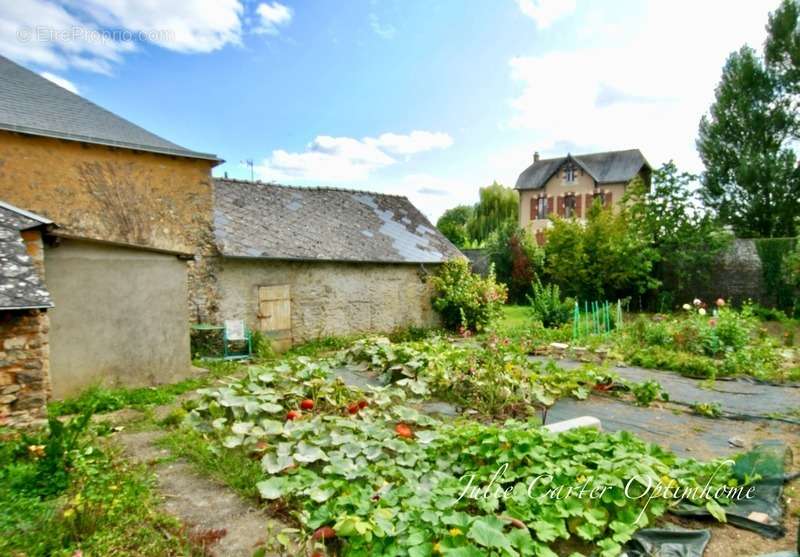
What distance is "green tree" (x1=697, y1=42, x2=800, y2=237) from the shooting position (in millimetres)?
20906

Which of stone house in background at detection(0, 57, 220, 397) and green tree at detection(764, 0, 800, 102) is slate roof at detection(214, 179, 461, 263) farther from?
green tree at detection(764, 0, 800, 102)

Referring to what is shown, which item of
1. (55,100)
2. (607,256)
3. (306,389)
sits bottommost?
(306,389)

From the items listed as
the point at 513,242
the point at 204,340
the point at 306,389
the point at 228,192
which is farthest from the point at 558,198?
the point at 306,389

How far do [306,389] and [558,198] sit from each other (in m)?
26.8

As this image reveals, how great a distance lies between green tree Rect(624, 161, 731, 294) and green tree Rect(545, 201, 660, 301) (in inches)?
17.7

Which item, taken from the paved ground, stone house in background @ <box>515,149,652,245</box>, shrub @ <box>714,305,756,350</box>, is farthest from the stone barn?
stone house in background @ <box>515,149,652,245</box>

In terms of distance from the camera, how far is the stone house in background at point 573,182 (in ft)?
87.7

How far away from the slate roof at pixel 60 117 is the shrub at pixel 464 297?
689 centimetres

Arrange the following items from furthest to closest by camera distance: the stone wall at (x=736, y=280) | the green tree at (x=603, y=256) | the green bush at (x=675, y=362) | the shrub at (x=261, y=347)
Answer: the stone wall at (x=736, y=280)
the green tree at (x=603, y=256)
the shrub at (x=261, y=347)
the green bush at (x=675, y=362)

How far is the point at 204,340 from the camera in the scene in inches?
372

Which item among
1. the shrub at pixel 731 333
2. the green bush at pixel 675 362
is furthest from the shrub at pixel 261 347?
the shrub at pixel 731 333

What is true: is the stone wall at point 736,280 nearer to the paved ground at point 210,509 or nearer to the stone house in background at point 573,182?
the stone house in background at point 573,182

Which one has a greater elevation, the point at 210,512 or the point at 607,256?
the point at 607,256

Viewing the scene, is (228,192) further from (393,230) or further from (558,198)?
(558,198)
